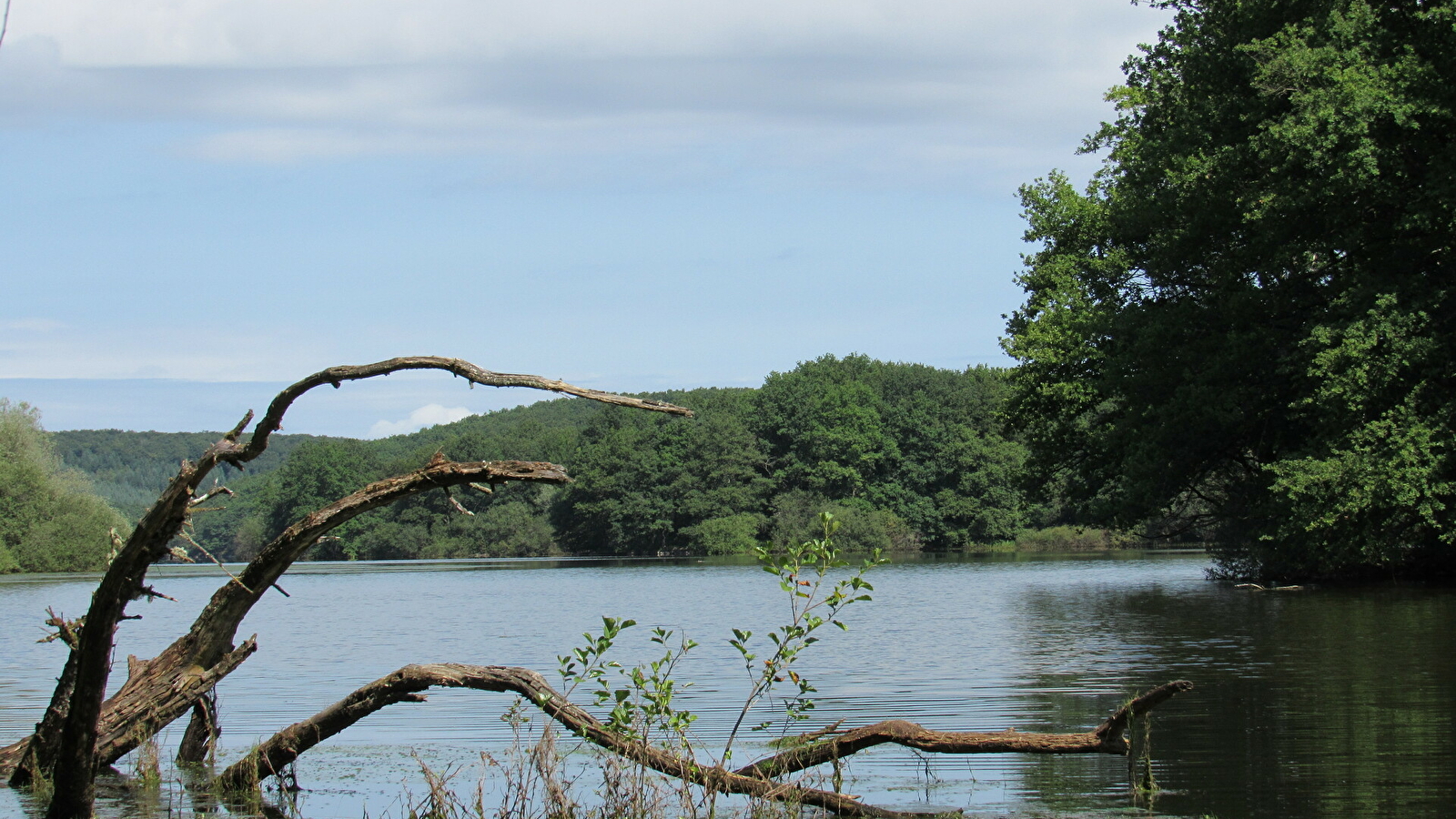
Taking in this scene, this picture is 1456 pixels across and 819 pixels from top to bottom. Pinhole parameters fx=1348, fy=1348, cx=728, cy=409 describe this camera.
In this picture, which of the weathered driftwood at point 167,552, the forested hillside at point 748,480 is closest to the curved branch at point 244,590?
the weathered driftwood at point 167,552

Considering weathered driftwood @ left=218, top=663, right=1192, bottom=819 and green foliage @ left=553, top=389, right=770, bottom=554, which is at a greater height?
green foliage @ left=553, top=389, right=770, bottom=554

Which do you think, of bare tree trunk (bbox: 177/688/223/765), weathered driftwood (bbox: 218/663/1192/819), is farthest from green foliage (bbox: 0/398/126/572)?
weathered driftwood (bbox: 218/663/1192/819)

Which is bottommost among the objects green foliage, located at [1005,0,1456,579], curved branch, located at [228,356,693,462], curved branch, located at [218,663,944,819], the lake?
the lake

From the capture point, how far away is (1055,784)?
9.45 metres

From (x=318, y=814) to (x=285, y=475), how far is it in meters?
103

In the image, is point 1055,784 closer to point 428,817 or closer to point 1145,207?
point 428,817

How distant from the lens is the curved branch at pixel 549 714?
25.7 ft

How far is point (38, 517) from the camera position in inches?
2500

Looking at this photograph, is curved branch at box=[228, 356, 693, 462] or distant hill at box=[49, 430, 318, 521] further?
distant hill at box=[49, 430, 318, 521]

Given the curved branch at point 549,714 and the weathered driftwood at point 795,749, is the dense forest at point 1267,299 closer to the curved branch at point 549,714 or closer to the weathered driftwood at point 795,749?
the curved branch at point 549,714

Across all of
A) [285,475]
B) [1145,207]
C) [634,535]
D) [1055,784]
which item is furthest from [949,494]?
[1055,784]

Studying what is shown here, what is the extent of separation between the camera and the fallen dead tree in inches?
269

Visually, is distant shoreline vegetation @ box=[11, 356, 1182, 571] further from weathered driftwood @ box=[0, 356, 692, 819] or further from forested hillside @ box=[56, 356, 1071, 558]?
weathered driftwood @ box=[0, 356, 692, 819]

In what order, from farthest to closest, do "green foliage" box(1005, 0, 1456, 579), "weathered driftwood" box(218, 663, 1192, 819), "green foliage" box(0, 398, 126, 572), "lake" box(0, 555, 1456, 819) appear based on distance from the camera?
1. "green foliage" box(0, 398, 126, 572)
2. "green foliage" box(1005, 0, 1456, 579)
3. "lake" box(0, 555, 1456, 819)
4. "weathered driftwood" box(218, 663, 1192, 819)
